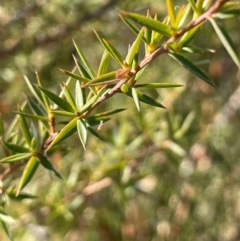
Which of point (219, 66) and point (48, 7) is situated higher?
point (48, 7)

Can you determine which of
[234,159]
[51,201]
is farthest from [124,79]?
[234,159]

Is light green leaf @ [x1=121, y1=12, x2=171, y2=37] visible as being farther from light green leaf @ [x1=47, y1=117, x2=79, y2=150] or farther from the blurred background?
the blurred background

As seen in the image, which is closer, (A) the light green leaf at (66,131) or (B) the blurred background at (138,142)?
(A) the light green leaf at (66,131)

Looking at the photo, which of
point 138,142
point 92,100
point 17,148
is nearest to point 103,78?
point 92,100

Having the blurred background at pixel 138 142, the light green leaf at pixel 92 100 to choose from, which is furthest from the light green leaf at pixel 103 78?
the blurred background at pixel 138 142

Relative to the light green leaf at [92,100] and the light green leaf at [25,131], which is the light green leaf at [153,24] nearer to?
the light green leaf at [92,100]

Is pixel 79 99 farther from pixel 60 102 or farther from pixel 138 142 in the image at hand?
pixel 138 142

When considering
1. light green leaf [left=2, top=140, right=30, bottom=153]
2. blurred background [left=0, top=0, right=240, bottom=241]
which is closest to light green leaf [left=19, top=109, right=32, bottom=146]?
light green leaf [left=2, top=140, right=30, bottom=153]

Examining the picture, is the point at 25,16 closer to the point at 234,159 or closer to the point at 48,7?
the point at 48,7
